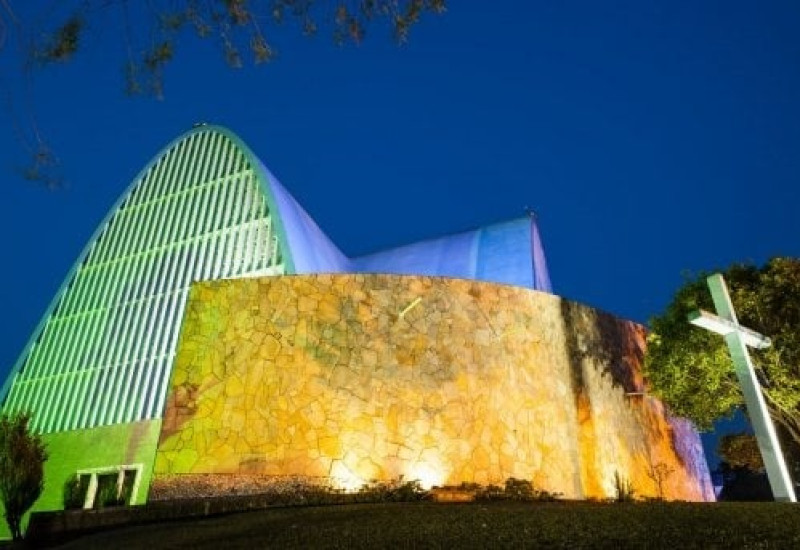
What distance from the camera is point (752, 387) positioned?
8367 millimetres

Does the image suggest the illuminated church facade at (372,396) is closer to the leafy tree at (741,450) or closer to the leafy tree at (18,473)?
the leafy tree at (741,450)

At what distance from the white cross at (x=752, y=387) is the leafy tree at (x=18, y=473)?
1048 cm

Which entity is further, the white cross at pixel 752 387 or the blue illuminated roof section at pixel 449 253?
the blue illuminated roof section at pixel 449 253

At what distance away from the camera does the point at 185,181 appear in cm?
2202

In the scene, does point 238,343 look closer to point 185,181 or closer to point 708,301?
point 708,301

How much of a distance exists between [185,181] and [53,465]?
373 inches

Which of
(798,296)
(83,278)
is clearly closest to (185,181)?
(83,278)

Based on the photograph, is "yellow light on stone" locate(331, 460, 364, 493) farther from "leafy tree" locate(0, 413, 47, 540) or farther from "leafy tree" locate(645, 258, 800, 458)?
"leafy tree" locate(645, 258, 800, 458)

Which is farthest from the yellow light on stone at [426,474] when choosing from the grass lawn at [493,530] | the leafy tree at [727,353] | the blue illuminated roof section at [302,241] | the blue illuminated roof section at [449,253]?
the blue illuminated roof section at [449,253]

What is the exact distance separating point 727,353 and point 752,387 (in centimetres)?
461

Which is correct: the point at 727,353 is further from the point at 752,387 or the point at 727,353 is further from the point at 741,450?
the point at 752,387

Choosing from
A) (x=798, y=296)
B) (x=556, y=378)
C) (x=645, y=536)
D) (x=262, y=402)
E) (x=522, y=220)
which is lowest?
(x=645, y=536)

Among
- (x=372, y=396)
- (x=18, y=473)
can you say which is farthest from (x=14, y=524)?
(x=372, y=396)

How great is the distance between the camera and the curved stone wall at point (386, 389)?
10.9 m
